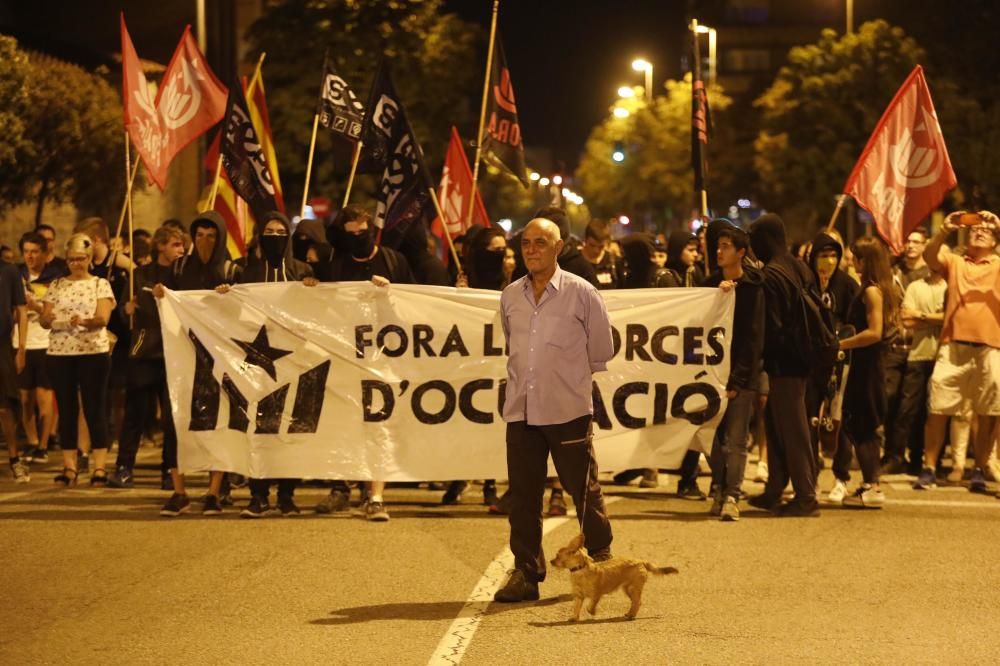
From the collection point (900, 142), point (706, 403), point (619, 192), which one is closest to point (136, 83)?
point (706, 403)

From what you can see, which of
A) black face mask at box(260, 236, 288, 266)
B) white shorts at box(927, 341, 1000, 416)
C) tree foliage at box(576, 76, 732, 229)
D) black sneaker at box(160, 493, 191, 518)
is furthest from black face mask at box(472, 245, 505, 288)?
tree foliage at box(576, 76, 732, 229)

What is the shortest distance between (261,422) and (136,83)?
370 cm

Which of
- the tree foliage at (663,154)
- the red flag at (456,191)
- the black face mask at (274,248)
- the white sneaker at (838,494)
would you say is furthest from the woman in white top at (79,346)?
the tree foliage at (663,154)

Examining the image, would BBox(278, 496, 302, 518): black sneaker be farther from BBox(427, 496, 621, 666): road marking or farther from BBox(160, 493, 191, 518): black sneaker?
BBox(427, 496, 621, 666): road marking

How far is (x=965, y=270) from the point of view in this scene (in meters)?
12.9

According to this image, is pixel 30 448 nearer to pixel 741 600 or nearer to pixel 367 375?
pixel 367 375

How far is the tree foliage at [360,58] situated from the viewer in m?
37.8

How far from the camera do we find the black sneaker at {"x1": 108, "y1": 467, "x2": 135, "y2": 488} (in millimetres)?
12648

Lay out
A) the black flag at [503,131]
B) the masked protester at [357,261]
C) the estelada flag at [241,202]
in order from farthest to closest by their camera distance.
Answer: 1. the black flag at [503,131]
2. the estelada flag at [241,202]
3. the masked protester at [357,261]

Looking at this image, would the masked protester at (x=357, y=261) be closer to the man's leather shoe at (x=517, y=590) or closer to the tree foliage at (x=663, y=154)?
the man's leather shoe at (x=517, y=590)

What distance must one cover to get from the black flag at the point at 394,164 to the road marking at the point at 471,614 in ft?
11.4

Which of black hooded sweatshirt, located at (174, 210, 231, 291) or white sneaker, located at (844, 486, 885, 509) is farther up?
black hooded sweatshirt, located at (174, 210, 231, 291)

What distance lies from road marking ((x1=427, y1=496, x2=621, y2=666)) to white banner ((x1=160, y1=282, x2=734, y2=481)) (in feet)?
6.04

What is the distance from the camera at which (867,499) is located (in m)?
11.7
